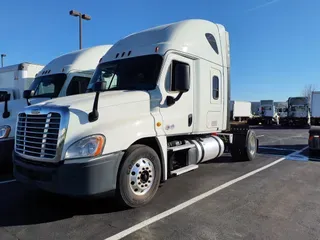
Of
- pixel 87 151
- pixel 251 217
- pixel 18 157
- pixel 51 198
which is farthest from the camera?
pixel 51 198

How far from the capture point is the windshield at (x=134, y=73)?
5.46m

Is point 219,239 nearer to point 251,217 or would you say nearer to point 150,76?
point 251,217

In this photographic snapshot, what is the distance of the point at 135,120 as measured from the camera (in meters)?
4.79

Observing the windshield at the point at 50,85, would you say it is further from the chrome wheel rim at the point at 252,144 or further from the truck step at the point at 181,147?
the chrome wheel rim at the point at 252,144

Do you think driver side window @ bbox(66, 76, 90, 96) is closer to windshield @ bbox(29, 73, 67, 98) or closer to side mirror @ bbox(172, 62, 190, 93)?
windshield @ bbox(29, 73, 67, 98)

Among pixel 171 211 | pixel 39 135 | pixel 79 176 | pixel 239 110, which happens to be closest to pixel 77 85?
pixel 39 135

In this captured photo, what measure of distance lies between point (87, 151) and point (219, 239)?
7.10 feet

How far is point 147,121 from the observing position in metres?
5.00

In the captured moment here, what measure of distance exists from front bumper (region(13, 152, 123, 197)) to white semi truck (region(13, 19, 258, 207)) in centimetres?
1

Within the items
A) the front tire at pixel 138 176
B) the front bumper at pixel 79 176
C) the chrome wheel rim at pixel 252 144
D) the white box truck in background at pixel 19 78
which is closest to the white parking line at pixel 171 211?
the front tire at pixel 138 176

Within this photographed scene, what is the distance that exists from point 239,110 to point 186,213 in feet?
126

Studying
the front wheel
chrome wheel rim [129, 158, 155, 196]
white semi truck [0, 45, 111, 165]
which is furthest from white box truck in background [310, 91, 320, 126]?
chrome wheel rim [129, 158, 155, 196]

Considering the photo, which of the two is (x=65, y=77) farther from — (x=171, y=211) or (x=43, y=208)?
(x=171, y=211)

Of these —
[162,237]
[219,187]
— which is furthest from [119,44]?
[162,237]
